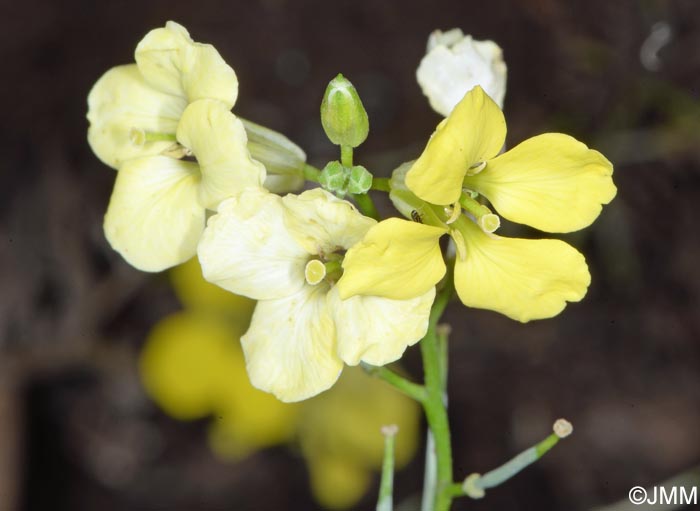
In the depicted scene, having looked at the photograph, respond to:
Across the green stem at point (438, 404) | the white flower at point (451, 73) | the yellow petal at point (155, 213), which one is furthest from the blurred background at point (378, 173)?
the yellow petal at point (155, 213)

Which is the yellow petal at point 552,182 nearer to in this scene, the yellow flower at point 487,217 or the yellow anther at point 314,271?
the yellow flower at point 487,217

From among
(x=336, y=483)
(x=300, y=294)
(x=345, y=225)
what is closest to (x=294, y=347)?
(x=300, y=294)

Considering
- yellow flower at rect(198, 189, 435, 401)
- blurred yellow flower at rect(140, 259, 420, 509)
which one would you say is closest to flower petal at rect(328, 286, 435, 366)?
yellow flower at rect(198, 189, 435, 401)

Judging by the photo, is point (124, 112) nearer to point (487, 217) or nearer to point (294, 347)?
point (294, 347)

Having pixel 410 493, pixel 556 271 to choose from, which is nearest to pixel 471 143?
pixel 556 271

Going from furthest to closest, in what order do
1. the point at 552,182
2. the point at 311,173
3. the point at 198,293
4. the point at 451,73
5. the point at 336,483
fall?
the point at 198,293
the point at 336,483
the point at 451,73
the point at 311,173
the point at 552,182

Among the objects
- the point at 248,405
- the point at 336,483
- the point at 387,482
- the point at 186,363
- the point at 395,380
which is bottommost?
the point at 336,483
